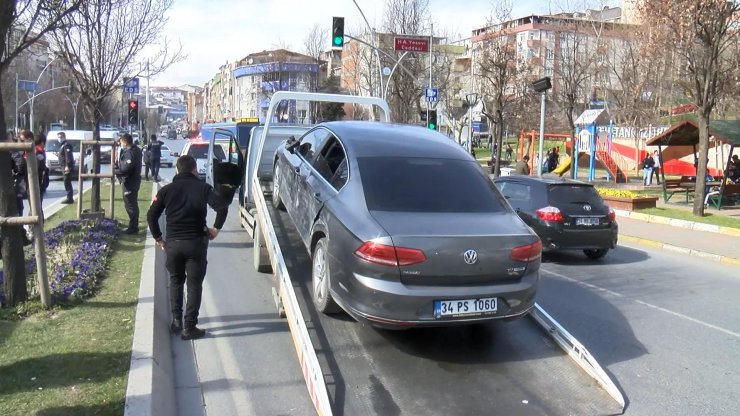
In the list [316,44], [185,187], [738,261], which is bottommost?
[738,261]

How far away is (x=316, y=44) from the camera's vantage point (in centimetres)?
4494

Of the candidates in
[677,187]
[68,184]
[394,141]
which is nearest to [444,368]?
[394,141]

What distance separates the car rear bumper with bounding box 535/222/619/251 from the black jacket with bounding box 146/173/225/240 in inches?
258

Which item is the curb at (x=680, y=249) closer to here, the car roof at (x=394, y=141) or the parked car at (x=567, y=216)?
the parked car at (x=567, y=216)

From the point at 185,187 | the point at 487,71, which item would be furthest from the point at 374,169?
the point at 487,71

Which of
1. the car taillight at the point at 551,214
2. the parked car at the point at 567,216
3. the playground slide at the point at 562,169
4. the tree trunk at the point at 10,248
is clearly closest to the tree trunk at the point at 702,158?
the parked car at the point at 567,216

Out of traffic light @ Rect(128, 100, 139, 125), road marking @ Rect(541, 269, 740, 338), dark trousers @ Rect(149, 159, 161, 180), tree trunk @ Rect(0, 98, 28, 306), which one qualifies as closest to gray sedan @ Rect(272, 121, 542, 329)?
tree trunk @ Rect(0, 98, 28, 306)

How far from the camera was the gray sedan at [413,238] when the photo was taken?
464cm

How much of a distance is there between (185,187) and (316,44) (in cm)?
4092

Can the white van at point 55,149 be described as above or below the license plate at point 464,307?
above

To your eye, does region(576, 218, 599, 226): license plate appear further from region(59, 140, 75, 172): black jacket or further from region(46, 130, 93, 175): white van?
region(46, 130, 93, 175): white van

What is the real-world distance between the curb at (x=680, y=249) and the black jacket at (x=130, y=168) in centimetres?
1041

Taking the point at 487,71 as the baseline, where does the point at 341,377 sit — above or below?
below

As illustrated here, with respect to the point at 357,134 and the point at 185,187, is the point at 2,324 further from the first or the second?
the point at 357,134
